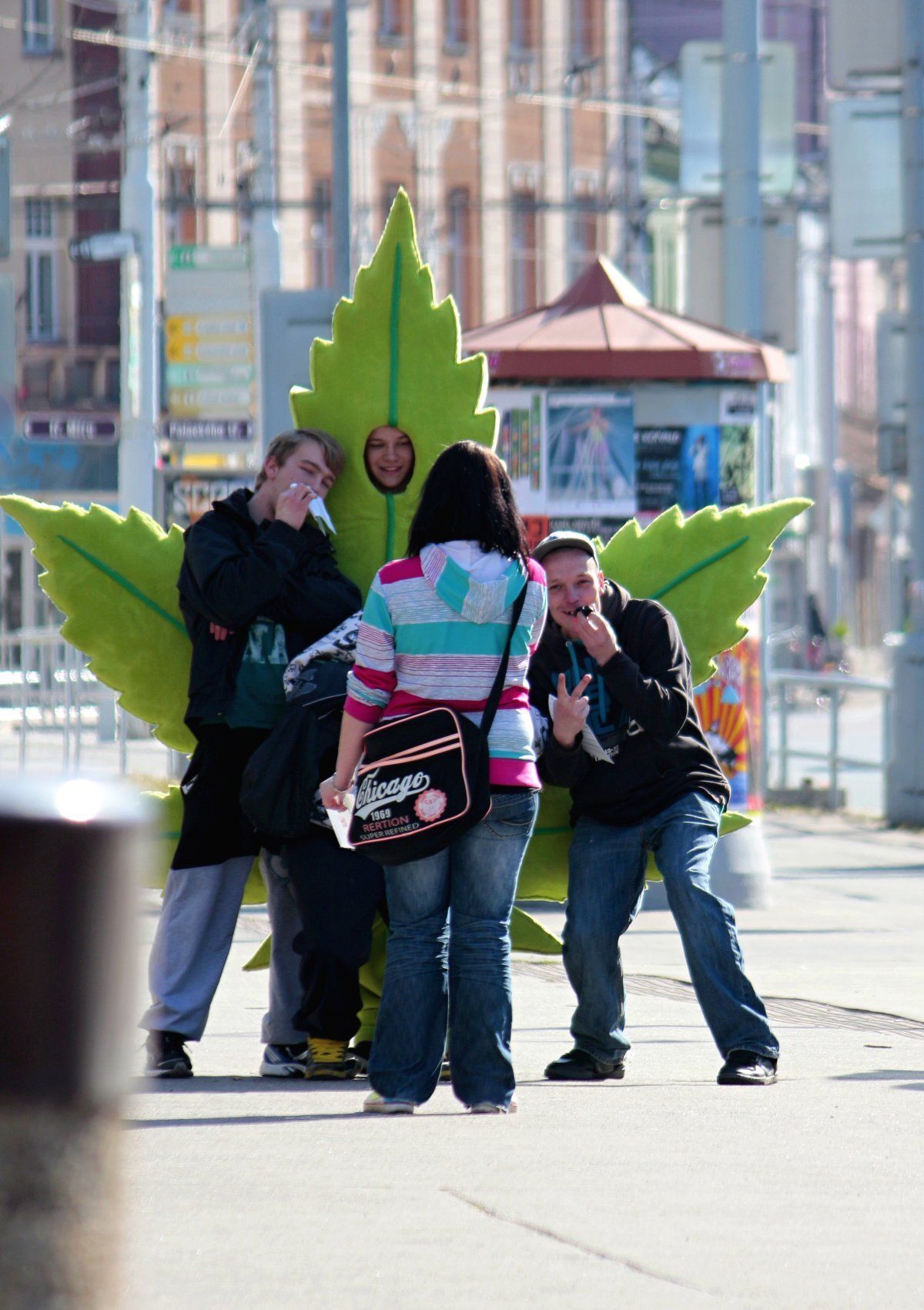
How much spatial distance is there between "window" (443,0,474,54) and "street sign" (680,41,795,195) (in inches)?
967

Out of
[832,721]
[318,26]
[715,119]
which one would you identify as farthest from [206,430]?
[318,26]

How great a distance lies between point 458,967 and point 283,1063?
2.76 feet

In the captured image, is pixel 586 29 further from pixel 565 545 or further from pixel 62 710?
pixel 565 545

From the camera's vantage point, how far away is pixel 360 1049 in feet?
21.7

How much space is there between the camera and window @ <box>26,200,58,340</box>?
3888 cm

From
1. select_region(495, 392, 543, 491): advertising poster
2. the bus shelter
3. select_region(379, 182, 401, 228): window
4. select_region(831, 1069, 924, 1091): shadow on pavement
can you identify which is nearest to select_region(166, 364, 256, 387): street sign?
the bus shelter

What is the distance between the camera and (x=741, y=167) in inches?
641

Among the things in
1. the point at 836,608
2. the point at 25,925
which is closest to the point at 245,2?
the point at 836,608

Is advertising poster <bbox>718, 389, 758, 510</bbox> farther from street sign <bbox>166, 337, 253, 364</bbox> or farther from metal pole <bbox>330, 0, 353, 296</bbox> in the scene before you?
street sign <bbox>166, 337, 253, 364</bbox>

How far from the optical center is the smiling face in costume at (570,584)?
6.28 meters

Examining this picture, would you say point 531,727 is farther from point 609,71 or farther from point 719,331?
point 609,71

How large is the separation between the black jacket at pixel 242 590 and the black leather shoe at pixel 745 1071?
149cm

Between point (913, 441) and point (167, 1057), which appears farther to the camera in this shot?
point (913, 441)

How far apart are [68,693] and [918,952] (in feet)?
20.7
